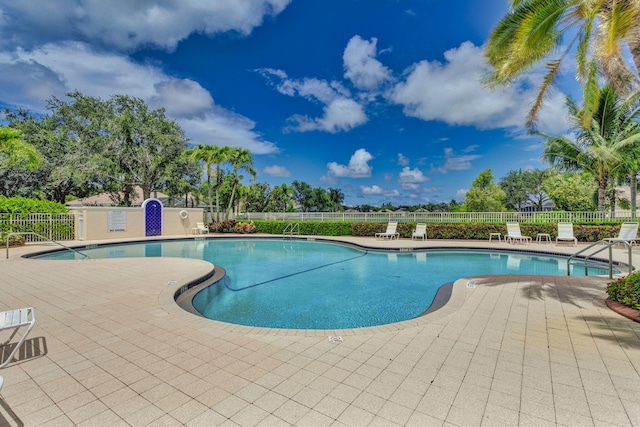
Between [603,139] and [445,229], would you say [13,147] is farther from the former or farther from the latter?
[603,139]

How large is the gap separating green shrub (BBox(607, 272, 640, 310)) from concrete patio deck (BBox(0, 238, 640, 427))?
0.26 m

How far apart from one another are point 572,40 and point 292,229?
15.4 metres

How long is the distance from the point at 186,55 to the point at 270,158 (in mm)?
17750

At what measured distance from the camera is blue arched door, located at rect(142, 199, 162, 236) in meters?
18.4

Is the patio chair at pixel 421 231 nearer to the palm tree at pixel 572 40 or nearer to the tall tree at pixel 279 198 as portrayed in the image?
the palm tree at pixel 572 40

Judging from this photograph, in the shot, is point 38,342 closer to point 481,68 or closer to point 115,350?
point 115,350

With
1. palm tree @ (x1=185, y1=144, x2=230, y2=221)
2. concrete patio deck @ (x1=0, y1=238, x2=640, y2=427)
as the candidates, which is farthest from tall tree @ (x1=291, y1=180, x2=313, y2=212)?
concrete patio deck @ (x1=0, y1=238, x2=640, y2=427)

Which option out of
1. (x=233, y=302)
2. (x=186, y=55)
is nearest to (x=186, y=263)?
(x=233, y=302)

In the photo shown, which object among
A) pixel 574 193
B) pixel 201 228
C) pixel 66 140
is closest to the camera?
pixel 201 228

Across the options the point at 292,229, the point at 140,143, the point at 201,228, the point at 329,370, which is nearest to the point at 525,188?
the point at 292,229

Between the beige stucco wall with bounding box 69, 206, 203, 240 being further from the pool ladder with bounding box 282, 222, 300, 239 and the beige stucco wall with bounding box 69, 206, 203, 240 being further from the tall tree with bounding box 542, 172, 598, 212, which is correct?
the tall tree with bounding box 542, 172, 598, 212

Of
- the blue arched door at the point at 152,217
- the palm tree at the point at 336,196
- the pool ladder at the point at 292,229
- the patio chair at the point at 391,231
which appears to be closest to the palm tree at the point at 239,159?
the blue arched door at the point at 152,217

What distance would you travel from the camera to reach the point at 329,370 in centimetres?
270

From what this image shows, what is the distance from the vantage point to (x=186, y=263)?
27.9ft
